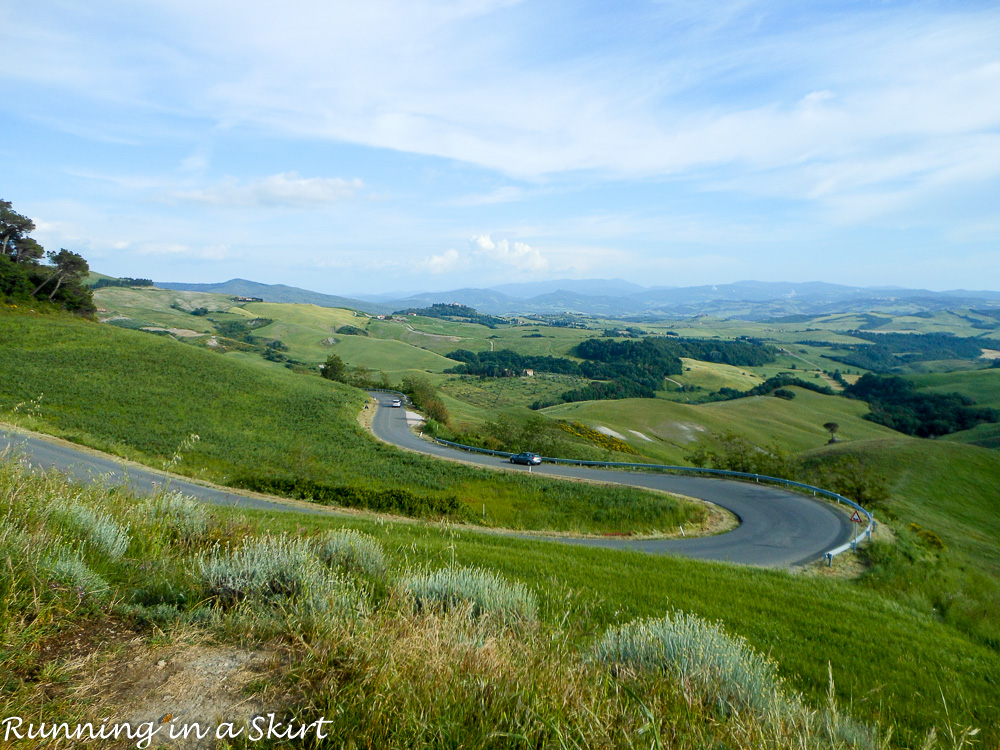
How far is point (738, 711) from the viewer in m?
3.17

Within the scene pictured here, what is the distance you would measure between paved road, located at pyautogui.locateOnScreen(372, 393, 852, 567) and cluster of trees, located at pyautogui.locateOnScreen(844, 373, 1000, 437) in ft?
289

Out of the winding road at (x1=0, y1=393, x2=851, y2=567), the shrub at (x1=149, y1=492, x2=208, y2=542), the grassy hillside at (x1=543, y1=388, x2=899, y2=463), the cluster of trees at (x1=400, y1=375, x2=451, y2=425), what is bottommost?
the grassy hillside at (x1=543, y1=388, x2=899, y2=463)

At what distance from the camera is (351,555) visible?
6031 millimetres

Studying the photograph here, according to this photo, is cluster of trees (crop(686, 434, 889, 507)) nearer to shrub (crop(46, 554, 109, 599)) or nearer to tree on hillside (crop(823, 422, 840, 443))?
shrub (crop(46, 554, 109, 599))

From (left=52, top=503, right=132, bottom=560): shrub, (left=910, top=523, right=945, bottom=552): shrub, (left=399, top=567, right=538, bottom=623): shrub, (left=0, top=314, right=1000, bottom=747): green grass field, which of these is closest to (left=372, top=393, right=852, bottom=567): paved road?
(left=0, top=314, right=1000, bottom=747): green grass field

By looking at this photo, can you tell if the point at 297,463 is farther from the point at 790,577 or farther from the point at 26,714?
the point at 26,714

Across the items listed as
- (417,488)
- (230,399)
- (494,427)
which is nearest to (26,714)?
(417,488)

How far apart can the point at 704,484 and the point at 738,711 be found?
28103 mm

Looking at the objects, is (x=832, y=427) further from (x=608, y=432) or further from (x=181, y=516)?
(x=181, y=516)

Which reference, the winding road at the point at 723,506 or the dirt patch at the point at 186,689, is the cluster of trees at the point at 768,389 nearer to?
the winding road at the point at 723,506

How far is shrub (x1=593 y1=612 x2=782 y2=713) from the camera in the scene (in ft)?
11.0

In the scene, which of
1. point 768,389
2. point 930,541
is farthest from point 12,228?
point 768,389

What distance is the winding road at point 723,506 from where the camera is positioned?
54.2 ft

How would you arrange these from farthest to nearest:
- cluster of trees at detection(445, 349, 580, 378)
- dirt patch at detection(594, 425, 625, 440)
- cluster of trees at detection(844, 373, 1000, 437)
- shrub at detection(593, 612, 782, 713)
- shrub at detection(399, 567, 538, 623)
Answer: cluster of trees at detection(445, 349, 580, 378)
cluster of trees at detection(844, 373, 1000, 437)
dirt patch at detection(594, 425, 625, 440)
shrub at detection(399, 567, 538, 623)
shrub at detection(593, 612, 782, 713)
